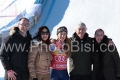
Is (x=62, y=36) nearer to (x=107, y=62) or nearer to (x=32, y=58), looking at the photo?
(x=32, y=58)

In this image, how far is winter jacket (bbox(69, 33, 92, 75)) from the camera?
3010mm

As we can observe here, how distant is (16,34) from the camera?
2.79 m

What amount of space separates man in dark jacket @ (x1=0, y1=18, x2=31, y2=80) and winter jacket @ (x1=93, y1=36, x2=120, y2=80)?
0.91 m

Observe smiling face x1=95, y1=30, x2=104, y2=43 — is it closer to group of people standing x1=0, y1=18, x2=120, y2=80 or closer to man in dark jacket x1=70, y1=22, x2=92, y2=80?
group of people standing x1=0, y1=18, x2=120, y2=80

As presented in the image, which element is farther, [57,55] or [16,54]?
[57,55]

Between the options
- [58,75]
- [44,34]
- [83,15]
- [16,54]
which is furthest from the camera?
[83,15]

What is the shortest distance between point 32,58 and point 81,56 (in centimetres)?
63

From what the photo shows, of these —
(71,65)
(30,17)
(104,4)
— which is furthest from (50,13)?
(71,65)

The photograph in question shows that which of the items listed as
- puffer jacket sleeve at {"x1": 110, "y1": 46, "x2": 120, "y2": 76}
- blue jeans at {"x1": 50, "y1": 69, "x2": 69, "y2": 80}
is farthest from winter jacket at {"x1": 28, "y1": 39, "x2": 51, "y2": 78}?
puffer jacket sleeve at {"x1": 110, "y1": 46, "x2": 120, "y2": 76}

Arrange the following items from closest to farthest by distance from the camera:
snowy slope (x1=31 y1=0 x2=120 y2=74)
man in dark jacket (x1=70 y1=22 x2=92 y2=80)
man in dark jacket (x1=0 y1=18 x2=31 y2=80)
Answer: man in dark jacket (x1=0 y1=18 x2=31 y2=80) → man in dark jacket (x1=70 y1=22 x2=92 y2=80) → snowy slope (x1=31 y1=0 x2=120 y2=74)

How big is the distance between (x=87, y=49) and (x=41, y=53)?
1.94 feet

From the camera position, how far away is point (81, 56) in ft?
9.91

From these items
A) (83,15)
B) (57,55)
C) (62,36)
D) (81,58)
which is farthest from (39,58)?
(83,15)

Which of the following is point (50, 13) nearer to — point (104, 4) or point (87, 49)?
point (104, 4)
